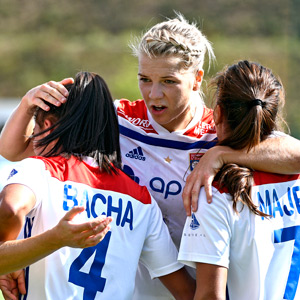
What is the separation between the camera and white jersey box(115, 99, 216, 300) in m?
3.14

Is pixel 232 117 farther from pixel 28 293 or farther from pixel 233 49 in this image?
pixel 233 49

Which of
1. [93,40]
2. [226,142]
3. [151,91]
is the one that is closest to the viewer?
[226,142]

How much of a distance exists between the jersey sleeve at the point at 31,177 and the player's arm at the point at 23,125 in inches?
17.1

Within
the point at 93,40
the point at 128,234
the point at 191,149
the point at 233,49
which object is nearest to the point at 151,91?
the point at 191,149

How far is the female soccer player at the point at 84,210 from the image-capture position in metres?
2.21

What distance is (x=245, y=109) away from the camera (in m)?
2.60

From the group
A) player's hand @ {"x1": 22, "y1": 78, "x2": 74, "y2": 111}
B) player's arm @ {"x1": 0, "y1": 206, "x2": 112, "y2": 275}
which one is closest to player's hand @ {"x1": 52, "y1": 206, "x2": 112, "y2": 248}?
player's arm @ {"x1": 0, "y1": 206, "x2": 112, "y2": 275}

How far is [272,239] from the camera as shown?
8.27ft

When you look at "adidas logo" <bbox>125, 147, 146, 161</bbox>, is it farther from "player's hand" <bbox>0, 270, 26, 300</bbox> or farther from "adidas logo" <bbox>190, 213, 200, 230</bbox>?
"player's hand" <bbox>0, 270, 26, 300</bbox>

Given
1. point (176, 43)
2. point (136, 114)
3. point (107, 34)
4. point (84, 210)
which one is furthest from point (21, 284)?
point (107, 34)

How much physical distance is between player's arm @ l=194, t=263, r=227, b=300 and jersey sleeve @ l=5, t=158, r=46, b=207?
74cm

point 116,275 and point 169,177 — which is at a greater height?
point 169,177

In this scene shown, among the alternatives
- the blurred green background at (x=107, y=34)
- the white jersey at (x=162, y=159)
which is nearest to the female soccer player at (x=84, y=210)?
the white jersey at (x=162, y=159)

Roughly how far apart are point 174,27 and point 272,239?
136 centimetres
